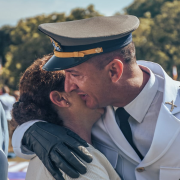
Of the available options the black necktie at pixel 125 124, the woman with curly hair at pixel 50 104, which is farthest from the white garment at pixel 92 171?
the black necktie at pixel 125 124

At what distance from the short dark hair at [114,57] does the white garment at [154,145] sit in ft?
1.09

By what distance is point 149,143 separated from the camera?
2145 mm

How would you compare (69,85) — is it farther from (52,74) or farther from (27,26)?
(27,26)

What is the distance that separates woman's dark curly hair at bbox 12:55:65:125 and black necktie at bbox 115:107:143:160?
47 cm

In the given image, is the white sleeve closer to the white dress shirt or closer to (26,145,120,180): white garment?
(26,145,120,180): white garment

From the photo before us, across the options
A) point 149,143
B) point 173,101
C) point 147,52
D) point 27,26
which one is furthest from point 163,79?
point 27,26

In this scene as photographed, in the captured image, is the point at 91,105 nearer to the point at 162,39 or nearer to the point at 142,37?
the point at 142,37

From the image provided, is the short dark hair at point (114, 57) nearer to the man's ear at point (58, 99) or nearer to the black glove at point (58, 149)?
the man's ear at point (58, 99)

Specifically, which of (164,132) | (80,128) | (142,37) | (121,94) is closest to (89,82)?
(121,94)

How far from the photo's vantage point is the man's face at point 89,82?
2031 millimetres

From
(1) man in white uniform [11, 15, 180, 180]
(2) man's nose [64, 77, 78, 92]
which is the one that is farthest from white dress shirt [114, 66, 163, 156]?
(2) man's nose [64, 77, 78, 92]

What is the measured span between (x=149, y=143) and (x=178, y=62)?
20.0 metres

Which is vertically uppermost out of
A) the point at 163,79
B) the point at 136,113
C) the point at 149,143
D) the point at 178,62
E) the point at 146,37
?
the point at 163,79

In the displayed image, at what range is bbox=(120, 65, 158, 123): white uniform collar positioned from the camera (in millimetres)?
2199
